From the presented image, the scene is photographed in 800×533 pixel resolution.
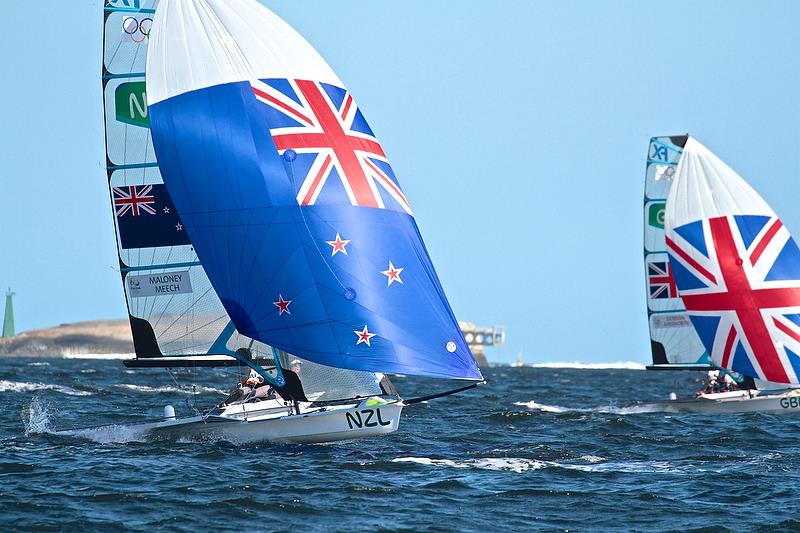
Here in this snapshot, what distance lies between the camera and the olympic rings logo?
26.2 m

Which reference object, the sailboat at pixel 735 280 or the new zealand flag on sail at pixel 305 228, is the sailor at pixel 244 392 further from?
the sailboat at pixel 735 280

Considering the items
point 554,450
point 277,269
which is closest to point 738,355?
point 554,450

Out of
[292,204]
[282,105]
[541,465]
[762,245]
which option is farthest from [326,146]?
[762,245]

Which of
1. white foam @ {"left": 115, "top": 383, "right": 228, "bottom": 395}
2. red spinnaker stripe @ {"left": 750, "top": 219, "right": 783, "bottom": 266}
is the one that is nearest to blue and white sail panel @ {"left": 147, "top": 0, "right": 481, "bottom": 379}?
red spinnaker stripe @ {"left": 750, "top": 219, "right": 783, "bottom": 266}

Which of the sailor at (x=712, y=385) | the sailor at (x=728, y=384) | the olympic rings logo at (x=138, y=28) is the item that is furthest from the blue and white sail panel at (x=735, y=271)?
the olympic rings logo at (x=138, y=28)

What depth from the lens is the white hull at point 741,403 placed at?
1364 inches

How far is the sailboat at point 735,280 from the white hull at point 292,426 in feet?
45.6

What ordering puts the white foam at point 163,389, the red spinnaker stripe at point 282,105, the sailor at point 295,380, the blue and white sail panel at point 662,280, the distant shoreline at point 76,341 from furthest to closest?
1. the distant shoreline at point 76,341
2. the white foam at point 163,389
3. the blue and white sail panel at point 662,280
4. the sailor at point 295,380
5. the red spinnaker stripe at point 282,105

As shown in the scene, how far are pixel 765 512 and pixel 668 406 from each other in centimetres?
Result: 1829

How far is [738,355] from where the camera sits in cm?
3388

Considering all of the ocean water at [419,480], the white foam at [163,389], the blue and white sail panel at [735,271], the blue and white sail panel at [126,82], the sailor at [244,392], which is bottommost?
the ocean water at [419,480]

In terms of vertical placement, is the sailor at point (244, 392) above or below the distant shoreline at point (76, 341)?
below

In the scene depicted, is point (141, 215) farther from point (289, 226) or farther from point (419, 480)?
point (419, 480)

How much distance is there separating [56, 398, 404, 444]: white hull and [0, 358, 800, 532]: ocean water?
272mm
